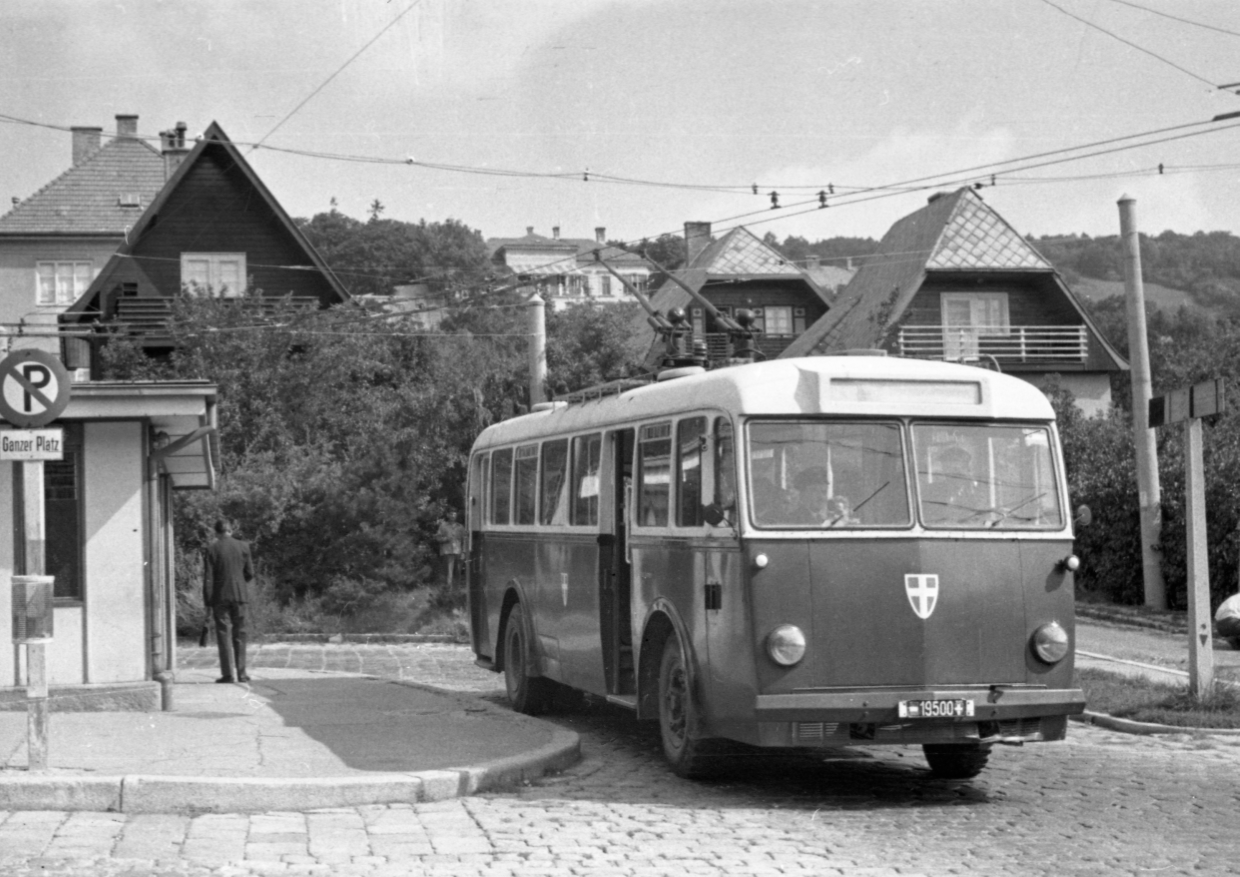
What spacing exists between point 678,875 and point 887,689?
9.51 ft

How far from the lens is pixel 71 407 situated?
610 inches

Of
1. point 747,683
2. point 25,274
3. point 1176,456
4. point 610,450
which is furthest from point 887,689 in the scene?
point 25,274

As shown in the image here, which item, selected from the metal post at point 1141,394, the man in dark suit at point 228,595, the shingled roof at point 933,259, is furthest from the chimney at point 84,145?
the man in dark suit at point 228,595

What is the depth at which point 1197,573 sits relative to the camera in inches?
650

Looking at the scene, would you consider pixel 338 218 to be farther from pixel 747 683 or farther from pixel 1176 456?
pixel 747 683

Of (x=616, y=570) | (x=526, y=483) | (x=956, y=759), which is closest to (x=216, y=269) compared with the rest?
(x=526, y=483)

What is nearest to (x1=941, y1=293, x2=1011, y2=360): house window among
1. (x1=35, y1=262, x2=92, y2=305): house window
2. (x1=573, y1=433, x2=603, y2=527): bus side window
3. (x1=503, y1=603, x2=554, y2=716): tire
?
(x1=35, y1=262, x2=92, y2=305): house window

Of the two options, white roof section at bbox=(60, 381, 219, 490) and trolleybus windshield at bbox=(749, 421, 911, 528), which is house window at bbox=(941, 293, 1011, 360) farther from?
trolleybus windshield at bbox=(749, 421, 911, 528)

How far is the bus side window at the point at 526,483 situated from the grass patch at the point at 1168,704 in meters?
5.60

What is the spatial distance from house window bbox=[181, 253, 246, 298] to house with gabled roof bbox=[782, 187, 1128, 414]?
1694cm

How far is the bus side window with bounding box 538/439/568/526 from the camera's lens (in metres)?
15.9

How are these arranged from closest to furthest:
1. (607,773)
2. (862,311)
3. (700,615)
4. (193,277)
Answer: (700,615)
(607,773)
(193,277)
(862,311)

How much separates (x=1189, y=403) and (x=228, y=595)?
425 inches

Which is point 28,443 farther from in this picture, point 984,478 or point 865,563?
point 984,478
